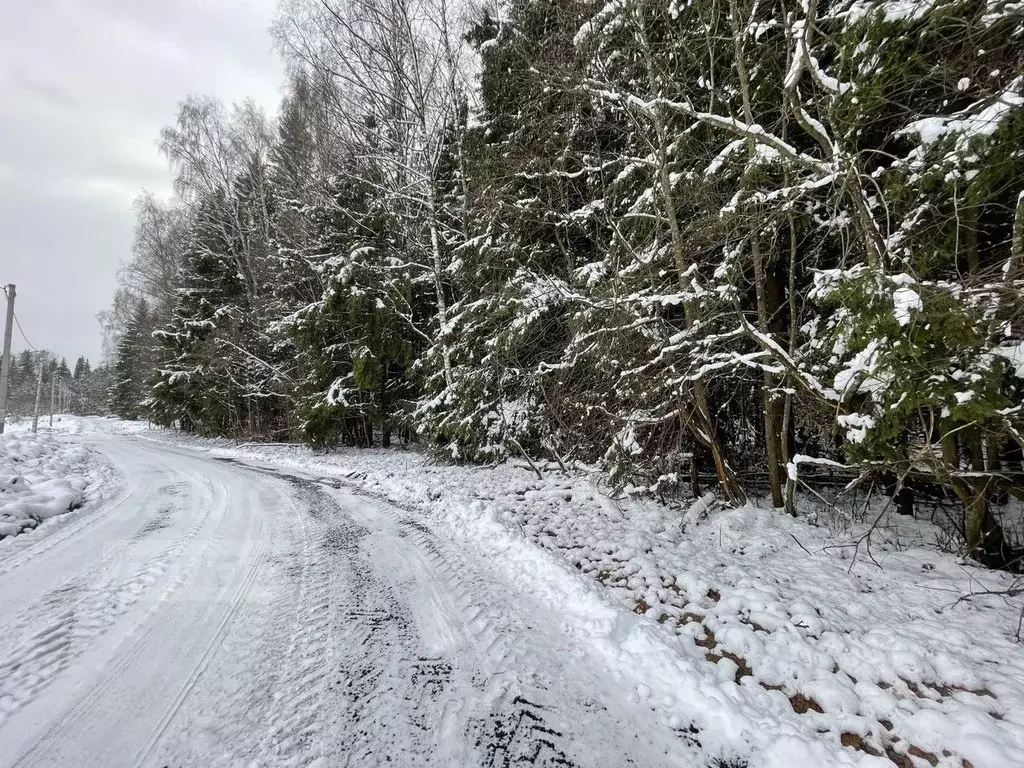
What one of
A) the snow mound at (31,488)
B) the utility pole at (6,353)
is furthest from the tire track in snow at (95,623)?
the utility pole at (6,353)

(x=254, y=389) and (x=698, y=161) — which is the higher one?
(x=698, y=161)

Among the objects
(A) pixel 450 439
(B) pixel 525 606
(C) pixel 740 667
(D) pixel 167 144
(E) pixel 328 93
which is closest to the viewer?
(C) pixel 740 667

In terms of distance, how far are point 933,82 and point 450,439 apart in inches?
354

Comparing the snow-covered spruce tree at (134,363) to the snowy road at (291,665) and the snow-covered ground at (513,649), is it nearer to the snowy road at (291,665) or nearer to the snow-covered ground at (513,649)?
the snowy road at (291,665)

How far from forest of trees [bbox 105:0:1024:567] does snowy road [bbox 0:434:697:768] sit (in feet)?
9.84

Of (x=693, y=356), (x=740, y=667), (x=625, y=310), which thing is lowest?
(x=740, y=667)

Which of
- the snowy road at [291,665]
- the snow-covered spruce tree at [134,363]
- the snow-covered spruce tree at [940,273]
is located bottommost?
the snowy road at [291,665]

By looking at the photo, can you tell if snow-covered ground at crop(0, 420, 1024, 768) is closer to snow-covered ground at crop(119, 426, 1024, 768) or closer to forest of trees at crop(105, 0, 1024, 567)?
snow-covered ground at crop(119, 426, 1024, 768)

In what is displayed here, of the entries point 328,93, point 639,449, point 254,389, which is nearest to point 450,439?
point 639,449

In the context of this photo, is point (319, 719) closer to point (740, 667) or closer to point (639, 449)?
point (740, 667)

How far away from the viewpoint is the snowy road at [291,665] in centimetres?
210

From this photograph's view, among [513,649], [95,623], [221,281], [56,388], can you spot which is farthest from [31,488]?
[56,388]

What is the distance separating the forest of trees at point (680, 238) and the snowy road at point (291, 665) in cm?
300

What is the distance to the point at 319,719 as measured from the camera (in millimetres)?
2240
